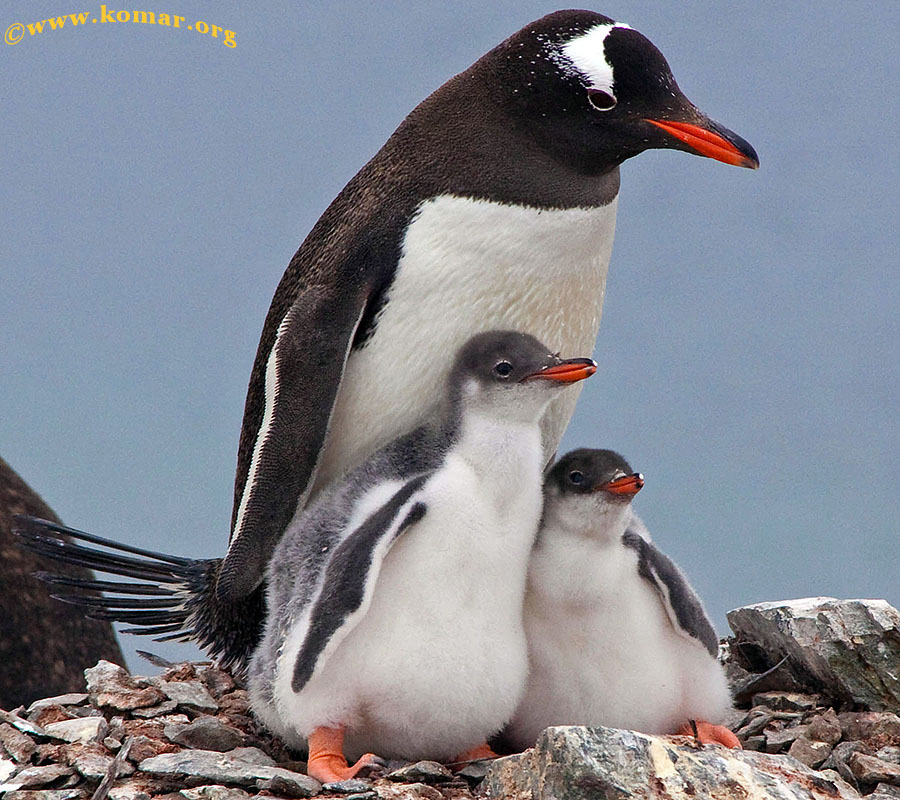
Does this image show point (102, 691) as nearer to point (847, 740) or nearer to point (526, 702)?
point (526, 702)

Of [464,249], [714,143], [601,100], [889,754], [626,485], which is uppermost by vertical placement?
[601,100]

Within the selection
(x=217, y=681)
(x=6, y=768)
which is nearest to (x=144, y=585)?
(x=217, y=681)

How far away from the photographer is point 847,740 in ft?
13.5

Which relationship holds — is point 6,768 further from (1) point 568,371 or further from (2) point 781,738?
(2) point 781,738

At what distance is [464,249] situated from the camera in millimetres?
3586

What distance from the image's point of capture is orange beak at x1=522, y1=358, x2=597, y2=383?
316 centimetres

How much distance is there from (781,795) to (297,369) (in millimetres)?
1661

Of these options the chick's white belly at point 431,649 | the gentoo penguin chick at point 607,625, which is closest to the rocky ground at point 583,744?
the chick's white belly at point 431,649

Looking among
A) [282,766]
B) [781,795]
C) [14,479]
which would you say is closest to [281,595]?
[282,766]

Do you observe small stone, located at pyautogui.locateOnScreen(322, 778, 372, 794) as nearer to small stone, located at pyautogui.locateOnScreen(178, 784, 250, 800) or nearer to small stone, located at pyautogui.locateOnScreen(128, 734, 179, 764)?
small stone, located at pyautogui.locateOnScreen(178, 784, 250, 800)

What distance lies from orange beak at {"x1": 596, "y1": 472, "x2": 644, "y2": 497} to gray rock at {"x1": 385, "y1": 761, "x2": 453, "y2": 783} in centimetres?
81

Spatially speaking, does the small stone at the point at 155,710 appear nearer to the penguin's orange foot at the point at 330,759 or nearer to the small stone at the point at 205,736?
the small stone at the point at 205,736

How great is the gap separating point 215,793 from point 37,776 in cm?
54

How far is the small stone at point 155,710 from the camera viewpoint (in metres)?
3.88
